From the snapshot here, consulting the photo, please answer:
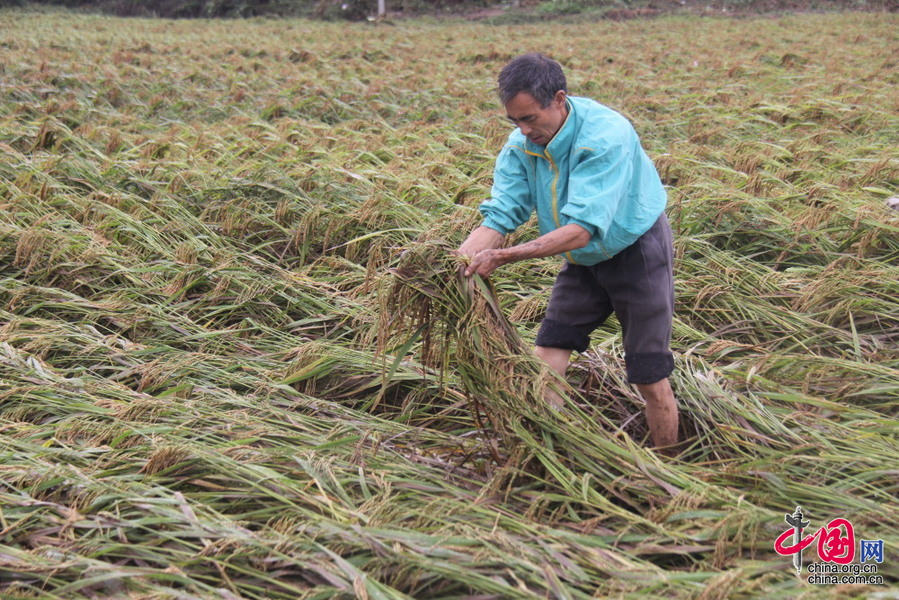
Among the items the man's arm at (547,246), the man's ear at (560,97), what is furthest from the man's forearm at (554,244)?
the man's ear at (560,97)

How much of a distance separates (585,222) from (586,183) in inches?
3.7

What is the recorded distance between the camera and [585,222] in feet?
6.48

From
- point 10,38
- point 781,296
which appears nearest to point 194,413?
point 781,296

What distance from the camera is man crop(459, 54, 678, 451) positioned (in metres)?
1.99

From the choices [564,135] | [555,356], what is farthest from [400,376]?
[564,135]

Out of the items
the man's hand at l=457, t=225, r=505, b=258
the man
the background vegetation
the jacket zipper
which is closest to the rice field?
the man's hand at l=457, t=225, r=505, b=258

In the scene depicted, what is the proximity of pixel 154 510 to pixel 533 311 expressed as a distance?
1.60 meters

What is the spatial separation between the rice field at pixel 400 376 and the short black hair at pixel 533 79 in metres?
0.41

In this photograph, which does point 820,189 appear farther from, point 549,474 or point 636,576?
point 636,576

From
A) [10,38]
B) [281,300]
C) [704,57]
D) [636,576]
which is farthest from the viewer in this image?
[10,38]

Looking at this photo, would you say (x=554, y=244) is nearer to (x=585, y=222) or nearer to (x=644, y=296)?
(x=585, y=222)

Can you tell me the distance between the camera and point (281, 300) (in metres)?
3.37

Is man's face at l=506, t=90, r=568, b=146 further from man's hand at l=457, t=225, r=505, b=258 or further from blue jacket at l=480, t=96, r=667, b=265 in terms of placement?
man's hand at l=457, t=225, r=505, b=258

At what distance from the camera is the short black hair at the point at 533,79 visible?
1972 mm
